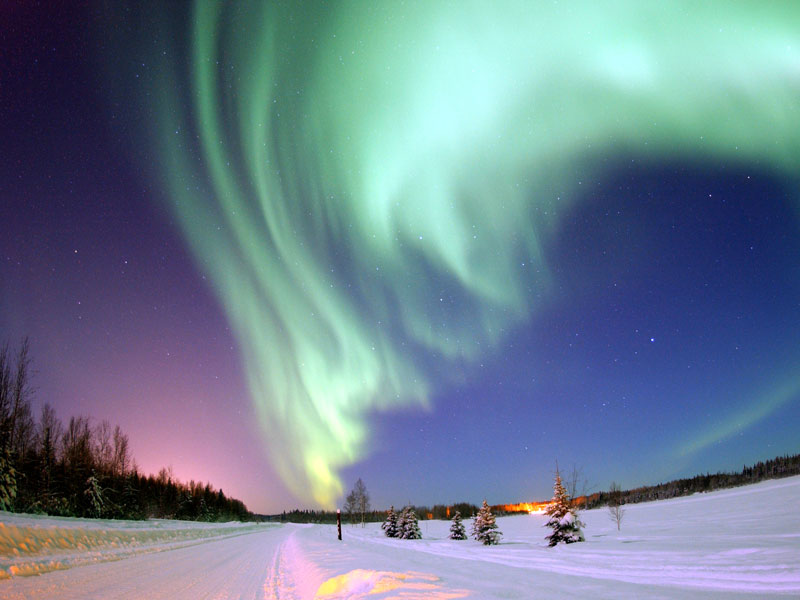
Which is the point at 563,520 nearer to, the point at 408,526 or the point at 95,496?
the point at 408,526

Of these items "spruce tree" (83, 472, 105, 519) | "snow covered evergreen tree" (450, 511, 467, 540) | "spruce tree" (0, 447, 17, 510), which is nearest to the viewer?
"spruce tree" (0, 447, 17, 510)

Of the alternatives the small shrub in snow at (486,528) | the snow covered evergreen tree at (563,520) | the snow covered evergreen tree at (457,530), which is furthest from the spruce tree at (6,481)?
A: the snow covered evergreen tree at (563,520)

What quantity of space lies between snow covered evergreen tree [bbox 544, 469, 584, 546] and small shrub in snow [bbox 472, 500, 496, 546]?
19.0 ft

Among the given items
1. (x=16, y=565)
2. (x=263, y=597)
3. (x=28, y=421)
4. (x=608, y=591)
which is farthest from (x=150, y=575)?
(x=28, y=421)

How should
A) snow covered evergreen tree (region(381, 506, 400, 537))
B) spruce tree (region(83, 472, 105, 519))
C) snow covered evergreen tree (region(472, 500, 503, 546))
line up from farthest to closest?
1. spruce tree (region(83, 472, 105, 519))
2. snow covered evergreen tree (region(381, 506, 400, 537))
3. snow covered evergreen tree (region(472, 500, 503, 546))

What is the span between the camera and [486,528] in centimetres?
3198

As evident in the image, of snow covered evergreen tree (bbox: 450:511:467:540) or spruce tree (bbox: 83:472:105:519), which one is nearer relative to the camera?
snow covered evergreen tree (bbox: 450:511:467:540)

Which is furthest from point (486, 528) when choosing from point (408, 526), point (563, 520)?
point (408, 526)

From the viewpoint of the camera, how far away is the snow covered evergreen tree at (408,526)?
139ft

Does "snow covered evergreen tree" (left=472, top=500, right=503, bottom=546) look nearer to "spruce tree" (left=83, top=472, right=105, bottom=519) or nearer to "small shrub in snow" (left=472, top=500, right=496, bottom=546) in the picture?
"small shrub in snow" (left=472, top=500, right=496, bottom=546)

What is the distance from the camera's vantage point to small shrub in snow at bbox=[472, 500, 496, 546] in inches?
1233

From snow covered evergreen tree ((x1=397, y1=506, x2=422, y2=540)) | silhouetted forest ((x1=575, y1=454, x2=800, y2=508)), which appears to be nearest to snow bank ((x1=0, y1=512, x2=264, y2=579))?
snow covered evergreen tree ((x1=397, y1=506, x2=422, y2=540))

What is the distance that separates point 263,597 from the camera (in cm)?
956

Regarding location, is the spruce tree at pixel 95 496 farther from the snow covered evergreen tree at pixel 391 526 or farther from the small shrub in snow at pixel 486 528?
the small shrub in snow at pixel 486 528
